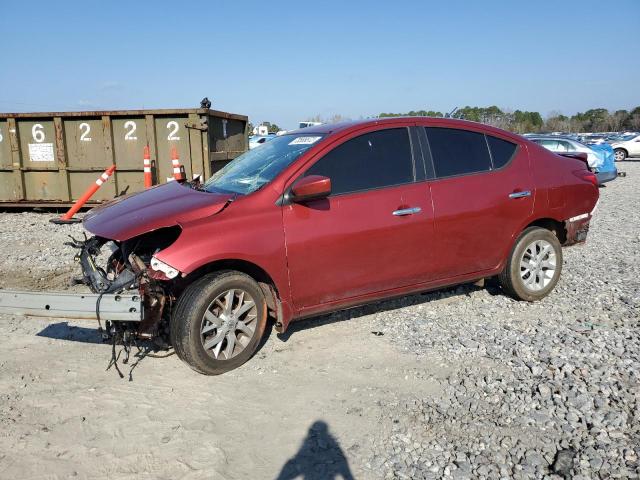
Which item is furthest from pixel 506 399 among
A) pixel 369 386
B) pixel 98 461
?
pixel 98 461

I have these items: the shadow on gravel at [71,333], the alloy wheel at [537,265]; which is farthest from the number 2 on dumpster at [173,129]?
the alloy wheel at [537,265]

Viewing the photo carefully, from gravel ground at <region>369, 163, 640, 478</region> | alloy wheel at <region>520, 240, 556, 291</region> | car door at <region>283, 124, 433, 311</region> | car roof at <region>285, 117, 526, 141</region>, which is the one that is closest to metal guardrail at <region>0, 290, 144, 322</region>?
car door at <region>283, 124, 433, 311</region>

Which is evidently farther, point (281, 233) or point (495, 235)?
point (495, 235)

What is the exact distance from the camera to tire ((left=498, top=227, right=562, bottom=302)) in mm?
5156

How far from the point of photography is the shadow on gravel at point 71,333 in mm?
4652

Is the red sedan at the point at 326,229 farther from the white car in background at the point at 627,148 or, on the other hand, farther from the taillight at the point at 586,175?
the white car in background at the point at 627,148

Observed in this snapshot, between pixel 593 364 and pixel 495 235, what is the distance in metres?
1.45

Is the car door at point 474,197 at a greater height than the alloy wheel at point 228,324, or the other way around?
the car door at point 474,197

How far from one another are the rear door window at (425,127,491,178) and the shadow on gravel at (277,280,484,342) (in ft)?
4.85

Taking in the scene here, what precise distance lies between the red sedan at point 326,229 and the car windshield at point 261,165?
21mm

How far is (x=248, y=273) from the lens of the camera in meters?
4.10

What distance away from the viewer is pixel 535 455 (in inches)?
114

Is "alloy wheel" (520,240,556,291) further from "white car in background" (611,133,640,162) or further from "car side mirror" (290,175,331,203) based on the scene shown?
"white car in background" (611,133,640,162)

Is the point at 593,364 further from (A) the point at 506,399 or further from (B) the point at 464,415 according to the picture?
(B) the point at 464,415
